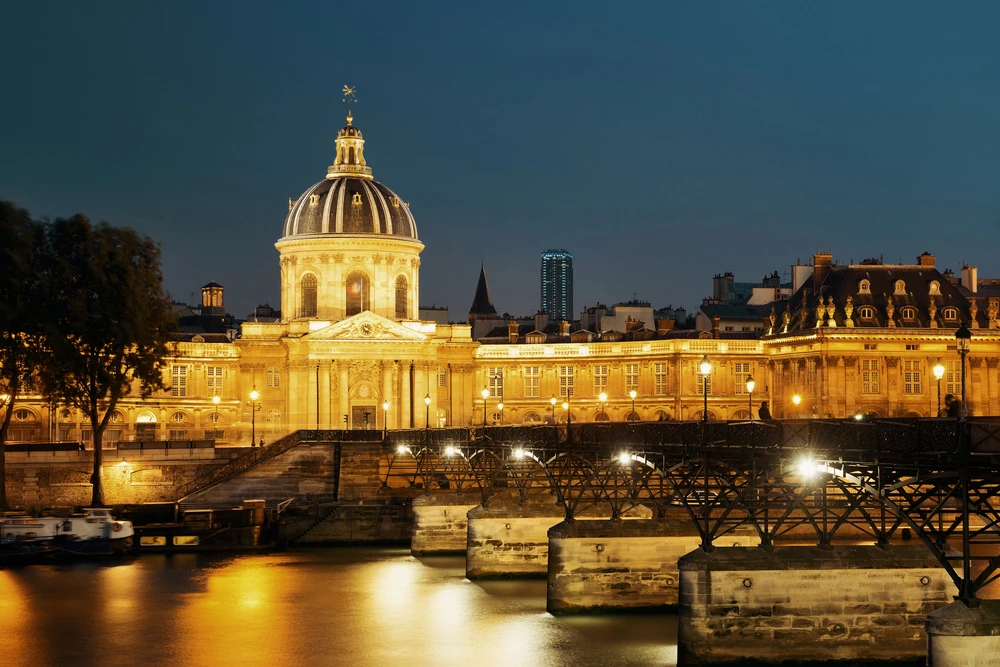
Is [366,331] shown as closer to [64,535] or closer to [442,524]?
[442,524]

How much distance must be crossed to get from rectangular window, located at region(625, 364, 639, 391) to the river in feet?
182

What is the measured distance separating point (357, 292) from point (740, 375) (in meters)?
29.2

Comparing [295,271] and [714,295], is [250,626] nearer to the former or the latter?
[295,271]

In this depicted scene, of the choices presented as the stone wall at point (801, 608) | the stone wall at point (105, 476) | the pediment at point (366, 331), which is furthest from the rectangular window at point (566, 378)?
the stone wall at point (801, 608)

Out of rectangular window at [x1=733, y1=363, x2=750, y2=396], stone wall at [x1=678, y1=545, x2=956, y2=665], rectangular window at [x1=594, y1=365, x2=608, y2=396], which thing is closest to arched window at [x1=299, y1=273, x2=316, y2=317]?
rectangular window at [x1=594, y1=365, x2=608, y2=396]

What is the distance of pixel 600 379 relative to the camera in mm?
125625

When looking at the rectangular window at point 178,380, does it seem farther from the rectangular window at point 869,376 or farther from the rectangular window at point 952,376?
the rectangular window at point 952,376

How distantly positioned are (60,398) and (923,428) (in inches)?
2308

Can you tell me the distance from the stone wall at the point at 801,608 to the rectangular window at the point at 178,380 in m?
84.6

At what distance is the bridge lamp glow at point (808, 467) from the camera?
3716 cm

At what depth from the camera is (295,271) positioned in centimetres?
12312

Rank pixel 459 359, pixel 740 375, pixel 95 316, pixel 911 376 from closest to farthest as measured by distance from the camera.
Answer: pixel 95 316
pixel 911 376
pixel 740 375
pixel 459 359

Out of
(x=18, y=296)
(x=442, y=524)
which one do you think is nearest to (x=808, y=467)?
(x=442, y=524)

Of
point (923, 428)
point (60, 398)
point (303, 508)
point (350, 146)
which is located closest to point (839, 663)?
point (923, 428)
